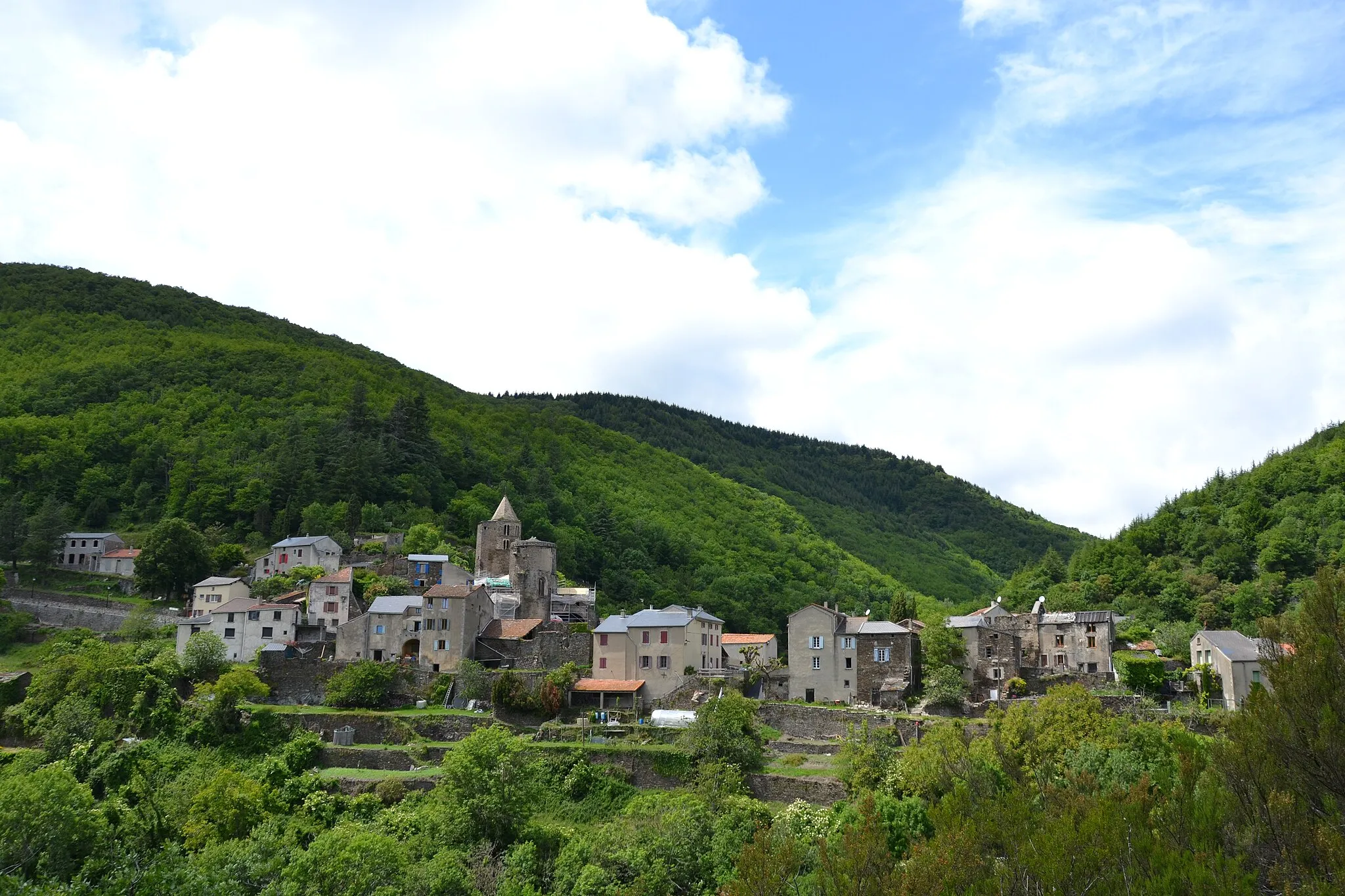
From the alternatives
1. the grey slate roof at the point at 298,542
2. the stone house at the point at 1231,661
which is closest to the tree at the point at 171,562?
the grey slate roof at the point at 298,542

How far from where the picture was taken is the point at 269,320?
175000mm

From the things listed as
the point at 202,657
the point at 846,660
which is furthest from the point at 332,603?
the point at 846,660

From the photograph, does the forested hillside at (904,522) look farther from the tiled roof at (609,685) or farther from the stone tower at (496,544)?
the tiled roof at (609,685)

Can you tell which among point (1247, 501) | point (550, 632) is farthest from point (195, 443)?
point (1247, 501)

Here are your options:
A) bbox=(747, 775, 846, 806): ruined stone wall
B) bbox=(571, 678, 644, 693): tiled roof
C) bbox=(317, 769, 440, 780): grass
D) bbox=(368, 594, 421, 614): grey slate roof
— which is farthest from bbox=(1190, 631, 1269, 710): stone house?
bbox=(368, 594, 421, 614): grey slate roof

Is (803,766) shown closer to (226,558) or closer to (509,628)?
(509,628)

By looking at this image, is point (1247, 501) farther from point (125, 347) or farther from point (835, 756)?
point (125, 347)

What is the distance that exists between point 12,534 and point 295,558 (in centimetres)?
2415

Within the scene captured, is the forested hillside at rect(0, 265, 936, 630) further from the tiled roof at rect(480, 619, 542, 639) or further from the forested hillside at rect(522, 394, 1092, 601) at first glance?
the tiled roof at rect(480, 619, 542, 639)

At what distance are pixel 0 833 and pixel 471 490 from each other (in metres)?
74.6

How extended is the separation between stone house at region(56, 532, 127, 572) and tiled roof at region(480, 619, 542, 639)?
39781 mm

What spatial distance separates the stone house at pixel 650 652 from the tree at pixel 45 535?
1973 inches

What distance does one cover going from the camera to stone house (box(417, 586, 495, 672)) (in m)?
63.7

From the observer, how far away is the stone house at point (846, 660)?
60.4m
